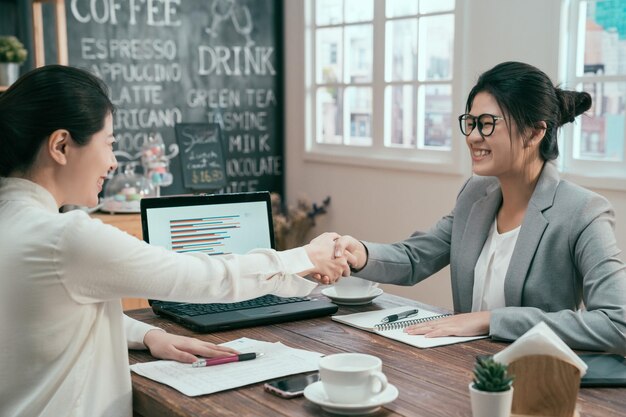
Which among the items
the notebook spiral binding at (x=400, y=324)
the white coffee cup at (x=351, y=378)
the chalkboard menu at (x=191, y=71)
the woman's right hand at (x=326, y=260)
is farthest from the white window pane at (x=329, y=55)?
the white coffee cup at (x=351, y=378)

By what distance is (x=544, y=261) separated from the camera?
212cm

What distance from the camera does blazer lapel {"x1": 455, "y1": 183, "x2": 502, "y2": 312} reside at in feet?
7.65

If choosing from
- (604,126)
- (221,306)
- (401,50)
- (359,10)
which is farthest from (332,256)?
(359,10)

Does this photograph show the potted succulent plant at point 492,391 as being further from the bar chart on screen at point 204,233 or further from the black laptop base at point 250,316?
the bar chart on screen at point 204,233

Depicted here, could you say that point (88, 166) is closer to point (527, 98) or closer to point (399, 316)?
point (399, 316)

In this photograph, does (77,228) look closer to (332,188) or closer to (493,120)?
(493,120)

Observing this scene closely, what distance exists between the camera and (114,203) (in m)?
4.13

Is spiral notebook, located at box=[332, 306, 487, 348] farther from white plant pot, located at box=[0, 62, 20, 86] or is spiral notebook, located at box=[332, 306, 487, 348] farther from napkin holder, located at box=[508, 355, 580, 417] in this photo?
white plant pot, located at box=[0, 62, 20, 86]

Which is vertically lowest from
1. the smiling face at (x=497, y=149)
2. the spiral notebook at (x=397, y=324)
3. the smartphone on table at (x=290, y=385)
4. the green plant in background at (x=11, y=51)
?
the spiral notebook at (x=397, y=324)

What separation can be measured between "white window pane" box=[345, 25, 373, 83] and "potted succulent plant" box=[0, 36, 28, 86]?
6.30 feet

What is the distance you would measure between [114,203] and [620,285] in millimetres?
2814

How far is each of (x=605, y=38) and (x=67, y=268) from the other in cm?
291

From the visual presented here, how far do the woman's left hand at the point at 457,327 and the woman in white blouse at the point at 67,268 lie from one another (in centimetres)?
47

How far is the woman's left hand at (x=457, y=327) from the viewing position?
1.93 metres
